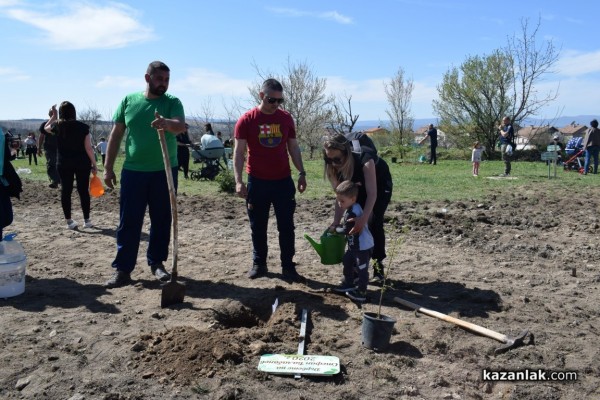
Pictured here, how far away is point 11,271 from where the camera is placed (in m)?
4.98

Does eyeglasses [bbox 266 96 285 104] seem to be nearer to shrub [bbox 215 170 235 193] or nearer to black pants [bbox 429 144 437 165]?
shrub [bbox 215 170 235 193]

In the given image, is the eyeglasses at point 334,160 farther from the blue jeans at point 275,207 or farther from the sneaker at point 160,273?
the sneaker at point 160,273

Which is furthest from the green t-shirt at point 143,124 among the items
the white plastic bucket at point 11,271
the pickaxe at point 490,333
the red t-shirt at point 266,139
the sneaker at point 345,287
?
the pickaxe at point 490,333

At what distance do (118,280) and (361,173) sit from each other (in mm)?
2561

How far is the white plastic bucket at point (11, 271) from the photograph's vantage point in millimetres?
4945

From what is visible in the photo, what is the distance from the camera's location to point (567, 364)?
3619mm

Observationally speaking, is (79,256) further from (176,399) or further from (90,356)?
(176,399)

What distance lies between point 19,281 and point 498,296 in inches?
171

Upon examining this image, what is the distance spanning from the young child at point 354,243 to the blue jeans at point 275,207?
792 mm

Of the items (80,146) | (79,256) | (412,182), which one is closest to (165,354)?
(79,256)

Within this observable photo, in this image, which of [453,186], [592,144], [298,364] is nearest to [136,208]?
[298,364]

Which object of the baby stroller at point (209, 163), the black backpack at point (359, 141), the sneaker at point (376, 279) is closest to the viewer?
the black backpack at point (359, 141)

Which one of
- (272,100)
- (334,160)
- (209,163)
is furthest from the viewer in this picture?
(209,163)

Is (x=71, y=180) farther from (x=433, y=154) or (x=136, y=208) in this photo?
(x=433, y=154)
